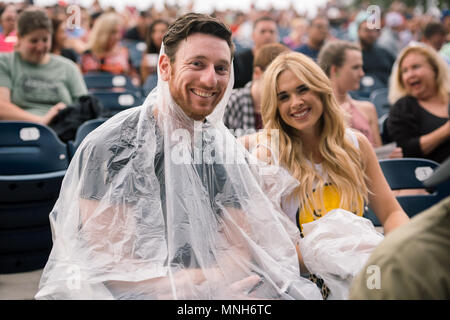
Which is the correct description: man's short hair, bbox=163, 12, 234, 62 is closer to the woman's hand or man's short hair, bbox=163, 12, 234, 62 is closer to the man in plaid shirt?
the man in plaid shirt

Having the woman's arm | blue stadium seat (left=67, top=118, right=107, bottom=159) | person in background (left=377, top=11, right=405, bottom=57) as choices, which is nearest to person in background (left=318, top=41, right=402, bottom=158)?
the woman's arm

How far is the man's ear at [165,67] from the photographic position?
182 cm

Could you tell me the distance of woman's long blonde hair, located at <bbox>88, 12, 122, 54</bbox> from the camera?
5.41 m

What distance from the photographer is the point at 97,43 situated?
553 cm

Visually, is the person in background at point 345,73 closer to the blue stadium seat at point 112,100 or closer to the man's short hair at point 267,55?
the man's short hair at point 267,55

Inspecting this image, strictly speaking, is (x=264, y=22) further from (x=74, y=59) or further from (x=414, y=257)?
(x=414, y=257)

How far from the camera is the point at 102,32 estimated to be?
5.48 metres

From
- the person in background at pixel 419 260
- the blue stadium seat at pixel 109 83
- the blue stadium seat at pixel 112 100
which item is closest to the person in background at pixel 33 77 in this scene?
the blue stadium seat at pixel 112 100

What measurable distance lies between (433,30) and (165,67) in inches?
186

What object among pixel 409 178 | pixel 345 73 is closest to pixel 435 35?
pixel 345 73

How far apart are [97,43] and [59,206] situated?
4.16 metres

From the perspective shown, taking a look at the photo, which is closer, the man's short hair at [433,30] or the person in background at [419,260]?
the person in background at [419,260]

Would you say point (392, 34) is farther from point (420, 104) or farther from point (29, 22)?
point (29, 22)
